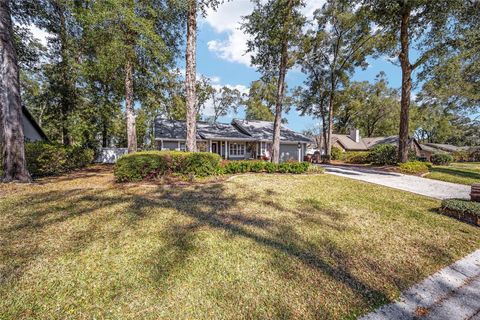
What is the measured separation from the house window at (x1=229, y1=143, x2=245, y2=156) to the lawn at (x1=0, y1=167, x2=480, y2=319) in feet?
46.5

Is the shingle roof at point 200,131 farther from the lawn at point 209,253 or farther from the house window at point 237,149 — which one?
the lawn at point 209,253

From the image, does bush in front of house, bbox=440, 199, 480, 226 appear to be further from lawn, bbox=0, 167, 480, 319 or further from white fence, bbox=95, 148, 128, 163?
white fence, bbox=95, 148, 128, 163

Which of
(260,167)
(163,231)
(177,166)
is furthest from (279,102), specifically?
(163,231)

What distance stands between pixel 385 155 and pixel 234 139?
44.6 ft

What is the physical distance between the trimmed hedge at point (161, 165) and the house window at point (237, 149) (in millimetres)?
10841

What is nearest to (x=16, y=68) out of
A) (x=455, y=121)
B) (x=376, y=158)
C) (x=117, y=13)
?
(x=117, y=13)

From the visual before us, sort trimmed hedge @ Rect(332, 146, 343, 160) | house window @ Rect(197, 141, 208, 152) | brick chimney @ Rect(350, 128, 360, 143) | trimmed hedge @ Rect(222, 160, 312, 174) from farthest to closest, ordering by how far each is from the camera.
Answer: brick chimney @ Rect(350, 128, 360, 143) < trimmed hedge @ Rect(332, 146, 343, 160) < house window @ Rect(197, 141, 208, 152) < trimmed hedge @ Rect(222, 160, 312, 174)

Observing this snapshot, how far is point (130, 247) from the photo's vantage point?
352 centimetres

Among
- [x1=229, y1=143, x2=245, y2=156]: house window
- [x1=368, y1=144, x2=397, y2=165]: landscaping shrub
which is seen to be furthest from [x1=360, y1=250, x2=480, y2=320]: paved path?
[x1=229, y1=143, x2=245, y2=156]: house window

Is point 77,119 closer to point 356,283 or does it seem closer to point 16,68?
point 16,68

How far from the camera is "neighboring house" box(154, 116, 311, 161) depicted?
18.2m

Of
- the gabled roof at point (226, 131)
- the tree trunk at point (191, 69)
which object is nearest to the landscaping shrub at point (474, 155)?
the gabled roof at point (226, 131)

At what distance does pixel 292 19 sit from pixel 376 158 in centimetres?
1453

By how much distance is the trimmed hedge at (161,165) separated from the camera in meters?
7.80
